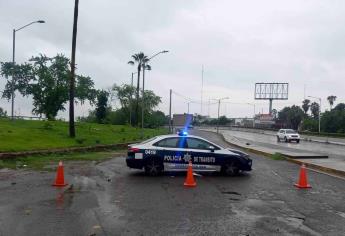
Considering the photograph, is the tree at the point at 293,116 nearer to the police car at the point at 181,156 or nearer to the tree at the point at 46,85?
the tree at the point at 46,85

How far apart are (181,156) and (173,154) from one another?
0.97 ft

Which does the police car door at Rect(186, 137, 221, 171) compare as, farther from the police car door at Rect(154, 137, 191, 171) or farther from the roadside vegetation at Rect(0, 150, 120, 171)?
the roadside vegetation at Rect(0, 150, 120, 171)

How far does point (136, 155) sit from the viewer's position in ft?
57.0

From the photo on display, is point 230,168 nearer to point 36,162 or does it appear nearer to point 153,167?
point 153,167

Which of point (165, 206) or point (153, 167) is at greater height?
point (153, 167)

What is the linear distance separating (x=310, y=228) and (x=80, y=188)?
6712mm

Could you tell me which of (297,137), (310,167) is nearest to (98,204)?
(310,167)

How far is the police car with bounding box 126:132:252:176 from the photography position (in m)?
17.4

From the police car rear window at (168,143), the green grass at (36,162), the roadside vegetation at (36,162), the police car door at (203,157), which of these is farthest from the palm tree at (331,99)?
the police car rear window at (168,143)

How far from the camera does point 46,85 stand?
260 ft

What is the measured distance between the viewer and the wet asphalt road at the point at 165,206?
29.2ft

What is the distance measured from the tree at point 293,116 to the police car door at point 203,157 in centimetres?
15121

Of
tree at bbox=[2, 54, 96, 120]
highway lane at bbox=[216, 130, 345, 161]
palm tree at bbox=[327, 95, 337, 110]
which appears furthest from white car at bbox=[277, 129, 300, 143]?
palm tree at bbox=[327, 95, 337, 110]

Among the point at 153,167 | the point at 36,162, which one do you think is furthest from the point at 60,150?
the point at 153,167
